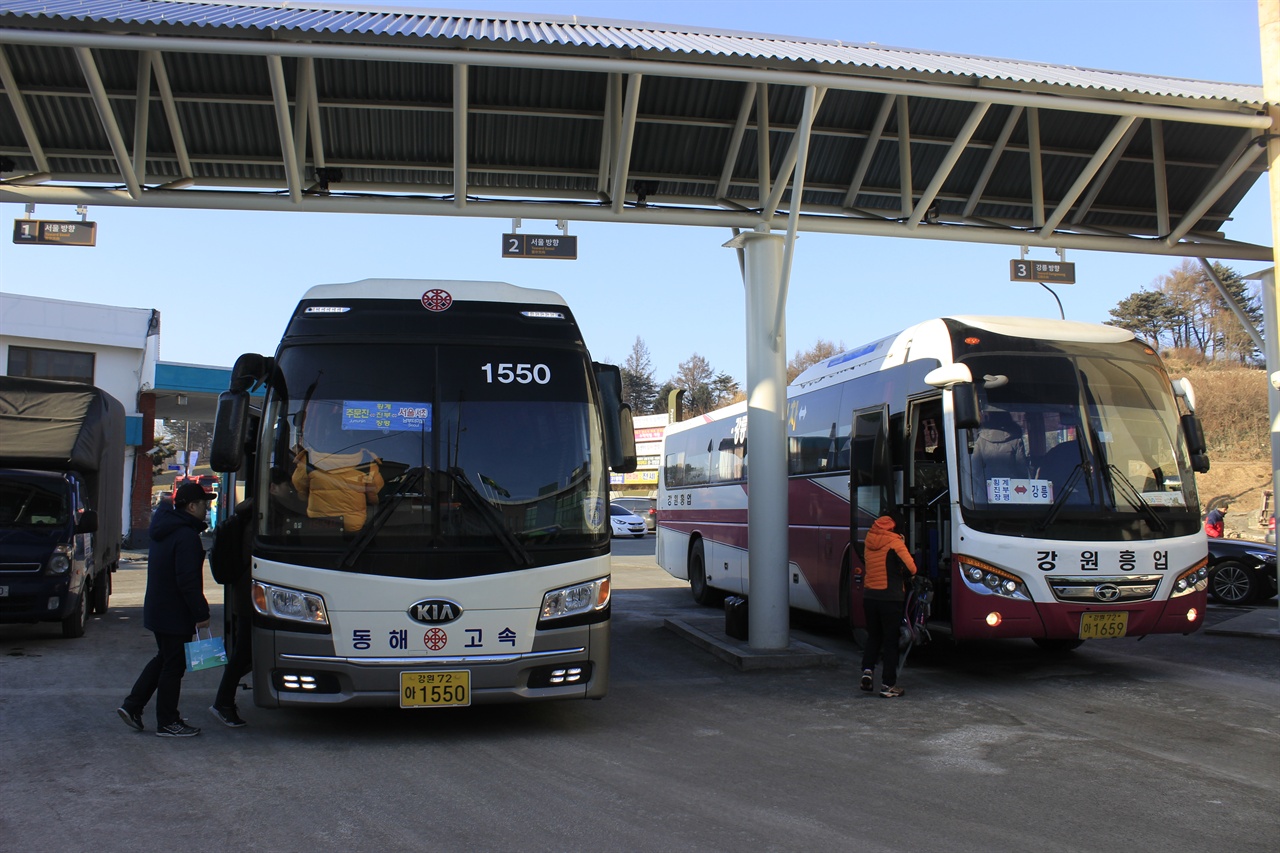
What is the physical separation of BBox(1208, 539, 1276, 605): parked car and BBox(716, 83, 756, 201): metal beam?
1037 centimetres

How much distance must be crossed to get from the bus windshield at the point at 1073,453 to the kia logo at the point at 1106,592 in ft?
1.56

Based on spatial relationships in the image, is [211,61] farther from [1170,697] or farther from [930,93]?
[1170,697]

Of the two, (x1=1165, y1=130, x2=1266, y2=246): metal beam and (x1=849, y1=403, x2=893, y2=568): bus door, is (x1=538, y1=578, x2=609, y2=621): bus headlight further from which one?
(x1=1165, y1=130, x2=1266, y2=246): metal beam

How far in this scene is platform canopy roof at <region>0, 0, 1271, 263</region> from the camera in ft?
33.4

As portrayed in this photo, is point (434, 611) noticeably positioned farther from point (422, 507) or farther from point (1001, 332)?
point (1001, 332)

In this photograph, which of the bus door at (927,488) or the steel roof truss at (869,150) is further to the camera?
the steel roof truss at (869,150)

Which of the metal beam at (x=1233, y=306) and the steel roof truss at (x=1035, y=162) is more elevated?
the steel roof truss at (x=1035, y=162)

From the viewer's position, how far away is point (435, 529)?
735 cm

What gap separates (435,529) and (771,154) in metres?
8.03

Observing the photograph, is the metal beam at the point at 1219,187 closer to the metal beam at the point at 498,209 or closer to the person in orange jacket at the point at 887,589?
the metal beam at the point at 498,209

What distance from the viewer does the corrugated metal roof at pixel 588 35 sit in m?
9.95

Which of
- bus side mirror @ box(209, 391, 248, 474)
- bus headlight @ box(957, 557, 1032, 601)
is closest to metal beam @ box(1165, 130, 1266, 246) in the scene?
bus headlight @ box(957, 557, 1032, 601)

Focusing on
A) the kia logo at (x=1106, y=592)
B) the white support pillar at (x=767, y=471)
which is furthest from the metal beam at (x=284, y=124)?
the kia logo at (x=1106, y=592)

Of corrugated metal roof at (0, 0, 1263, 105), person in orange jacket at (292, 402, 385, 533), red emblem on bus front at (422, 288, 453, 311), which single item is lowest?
person in orange jacket at (292, 402, 385, 533)
